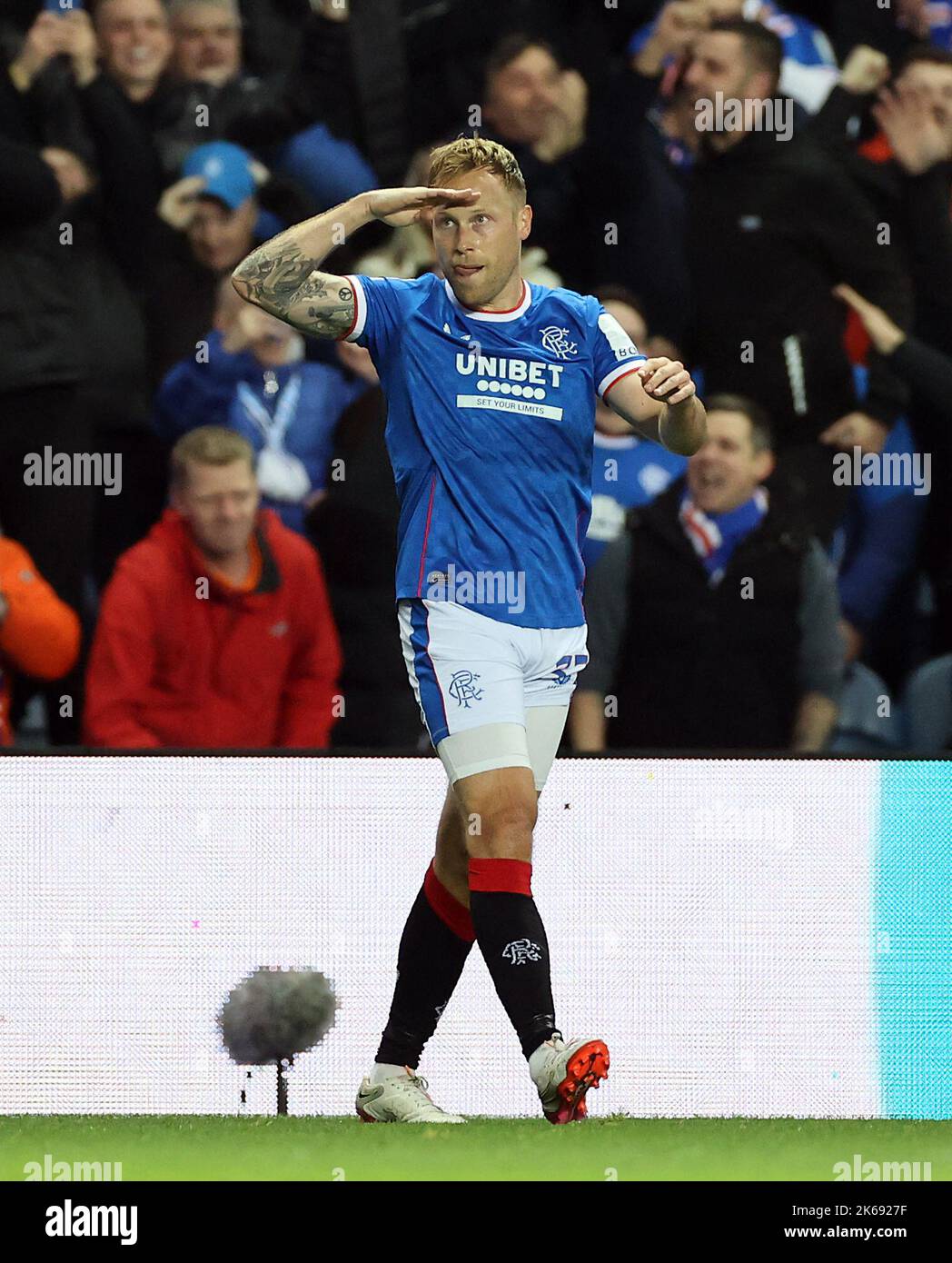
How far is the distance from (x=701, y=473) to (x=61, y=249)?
2.75 metres

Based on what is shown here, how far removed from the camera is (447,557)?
197 inches

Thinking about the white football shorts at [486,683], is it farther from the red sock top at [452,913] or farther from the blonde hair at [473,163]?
the blonde hair at [473,163]

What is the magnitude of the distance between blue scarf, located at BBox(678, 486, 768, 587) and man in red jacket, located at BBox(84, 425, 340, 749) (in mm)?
1471

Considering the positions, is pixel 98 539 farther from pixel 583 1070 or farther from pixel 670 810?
pixel 583 1070

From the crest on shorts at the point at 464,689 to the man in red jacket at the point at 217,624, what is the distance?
2.73m

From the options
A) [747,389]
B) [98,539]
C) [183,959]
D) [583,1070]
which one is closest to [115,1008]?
[183,959]

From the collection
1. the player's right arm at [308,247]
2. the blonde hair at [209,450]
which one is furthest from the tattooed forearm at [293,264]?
the blonde hair at [209,450]

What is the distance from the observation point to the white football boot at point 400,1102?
16.7ft

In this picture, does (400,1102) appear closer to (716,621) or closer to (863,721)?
(716,621)

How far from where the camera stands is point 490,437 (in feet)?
16.6

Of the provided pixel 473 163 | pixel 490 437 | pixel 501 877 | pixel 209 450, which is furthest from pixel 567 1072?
pixel 209 450

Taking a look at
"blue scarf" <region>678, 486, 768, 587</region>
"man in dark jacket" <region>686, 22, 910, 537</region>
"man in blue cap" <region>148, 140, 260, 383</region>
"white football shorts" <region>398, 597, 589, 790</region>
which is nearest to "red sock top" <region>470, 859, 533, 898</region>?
"white football shorts" <region>398, 597, 589, 790</region>

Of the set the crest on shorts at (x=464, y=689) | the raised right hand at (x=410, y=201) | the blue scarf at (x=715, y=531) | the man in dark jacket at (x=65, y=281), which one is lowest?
the crest on shorts at (x=464, y=689)

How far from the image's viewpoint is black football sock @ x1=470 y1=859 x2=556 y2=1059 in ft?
15.6
